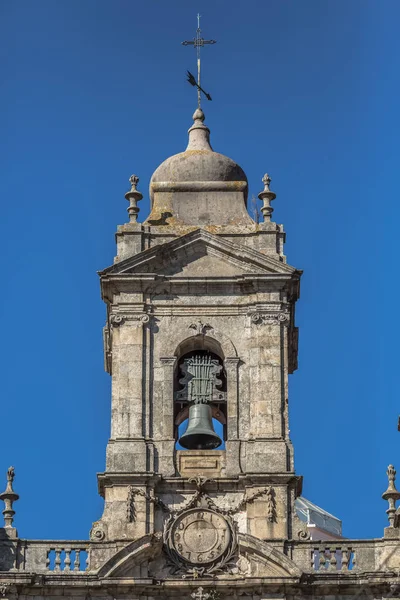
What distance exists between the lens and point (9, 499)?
132ft

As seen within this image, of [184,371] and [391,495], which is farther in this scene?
[184,371]

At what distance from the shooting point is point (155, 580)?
39.2m

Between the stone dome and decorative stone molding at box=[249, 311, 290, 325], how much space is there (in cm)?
300

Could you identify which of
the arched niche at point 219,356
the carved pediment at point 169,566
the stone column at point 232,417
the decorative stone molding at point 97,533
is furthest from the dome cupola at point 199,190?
the carved pediment at point 169,566

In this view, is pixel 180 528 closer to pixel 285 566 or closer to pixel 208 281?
pixel 285 566

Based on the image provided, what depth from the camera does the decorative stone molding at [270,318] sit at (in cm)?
4184

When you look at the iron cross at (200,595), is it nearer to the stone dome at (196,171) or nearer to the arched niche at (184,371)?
the arched niche at (184,371)

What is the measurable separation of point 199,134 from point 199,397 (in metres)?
6.12

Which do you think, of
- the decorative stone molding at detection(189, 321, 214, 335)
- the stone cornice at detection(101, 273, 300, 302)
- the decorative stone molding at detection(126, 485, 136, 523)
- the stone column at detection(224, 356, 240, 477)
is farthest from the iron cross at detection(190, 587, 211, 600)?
the stone cornice at detection(101, 273, 300, 302)

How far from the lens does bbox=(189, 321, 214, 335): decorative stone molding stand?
41.9m

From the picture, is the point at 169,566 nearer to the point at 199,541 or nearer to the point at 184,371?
the point at 199,541

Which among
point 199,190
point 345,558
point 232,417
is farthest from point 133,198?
point 345,558

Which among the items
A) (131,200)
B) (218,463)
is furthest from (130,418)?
(131,200)

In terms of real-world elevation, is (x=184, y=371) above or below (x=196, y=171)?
below
